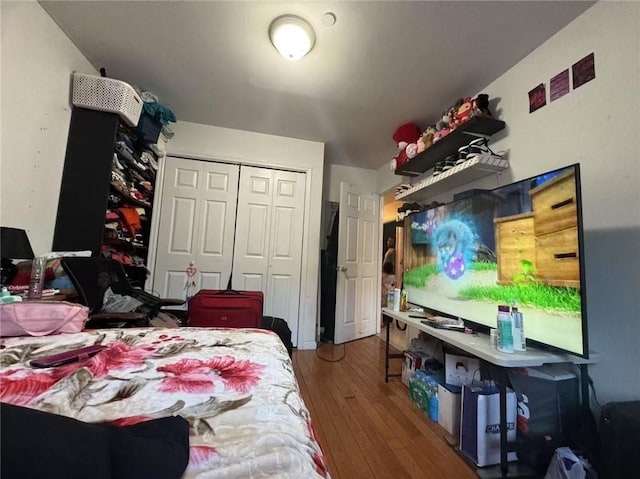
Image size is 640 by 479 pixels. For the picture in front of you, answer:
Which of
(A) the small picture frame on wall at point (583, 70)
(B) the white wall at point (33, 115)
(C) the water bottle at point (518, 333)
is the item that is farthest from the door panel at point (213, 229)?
(A) the small picture frame on wall at point (583, 70)

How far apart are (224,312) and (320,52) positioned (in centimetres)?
191

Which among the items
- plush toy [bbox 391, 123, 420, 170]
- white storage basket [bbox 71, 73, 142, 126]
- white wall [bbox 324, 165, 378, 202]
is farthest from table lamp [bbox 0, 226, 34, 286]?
white wall [bbox 324, 165, 378, 202]

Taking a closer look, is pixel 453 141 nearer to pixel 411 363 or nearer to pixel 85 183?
pixel 411 363

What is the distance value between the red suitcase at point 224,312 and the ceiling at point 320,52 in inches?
67.4

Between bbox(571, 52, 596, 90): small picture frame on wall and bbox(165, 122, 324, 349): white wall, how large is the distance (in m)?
2.17

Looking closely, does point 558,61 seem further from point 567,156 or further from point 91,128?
point 91,128

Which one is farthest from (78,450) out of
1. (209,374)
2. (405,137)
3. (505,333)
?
(405,137)

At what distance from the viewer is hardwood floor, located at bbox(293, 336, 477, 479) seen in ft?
4.21

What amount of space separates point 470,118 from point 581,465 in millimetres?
1895

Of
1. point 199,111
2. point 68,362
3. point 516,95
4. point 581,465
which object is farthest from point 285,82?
point 581,465

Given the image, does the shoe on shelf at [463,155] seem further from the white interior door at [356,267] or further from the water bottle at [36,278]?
the water bottle at [36,278]

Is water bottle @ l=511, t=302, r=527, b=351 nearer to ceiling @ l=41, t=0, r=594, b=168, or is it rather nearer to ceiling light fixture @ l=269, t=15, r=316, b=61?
ceiling @ l=41, t=0, r=594, b=168

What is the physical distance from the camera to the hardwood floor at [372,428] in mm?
1282

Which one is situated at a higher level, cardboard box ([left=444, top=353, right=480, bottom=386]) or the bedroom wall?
the bedroom wall
